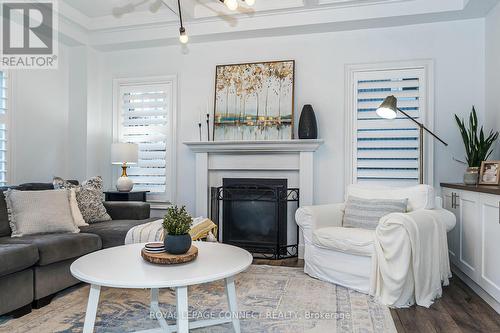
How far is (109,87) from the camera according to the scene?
16.0 ft

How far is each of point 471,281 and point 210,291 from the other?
213 cm

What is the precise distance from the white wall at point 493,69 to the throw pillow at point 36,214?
154 inches

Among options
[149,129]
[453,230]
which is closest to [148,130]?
[149,129]

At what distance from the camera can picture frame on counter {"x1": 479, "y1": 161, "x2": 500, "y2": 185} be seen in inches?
115

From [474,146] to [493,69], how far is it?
2.58ft

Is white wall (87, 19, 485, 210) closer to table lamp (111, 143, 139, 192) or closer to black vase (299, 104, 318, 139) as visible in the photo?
black vase (299, 104, 318, 139)

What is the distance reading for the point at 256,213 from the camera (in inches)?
166

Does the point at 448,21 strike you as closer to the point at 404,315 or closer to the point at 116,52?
the point at 404,315

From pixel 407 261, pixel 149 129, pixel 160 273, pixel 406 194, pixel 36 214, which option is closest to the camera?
pixel 160 273

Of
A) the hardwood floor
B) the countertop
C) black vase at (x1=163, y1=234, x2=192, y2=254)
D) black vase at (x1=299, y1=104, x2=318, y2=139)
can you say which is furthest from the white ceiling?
black vase at (x1=163, y1=234, x2=192, y2=254)

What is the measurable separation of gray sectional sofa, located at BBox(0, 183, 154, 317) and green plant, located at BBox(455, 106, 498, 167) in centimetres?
319

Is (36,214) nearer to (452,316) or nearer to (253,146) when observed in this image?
(253,146)

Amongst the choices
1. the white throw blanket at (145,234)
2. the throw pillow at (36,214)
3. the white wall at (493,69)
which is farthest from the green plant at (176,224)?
the white wall at (493,69)

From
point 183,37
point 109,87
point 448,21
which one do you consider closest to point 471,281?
point 448,21
